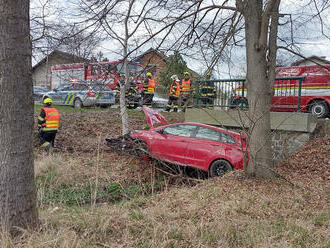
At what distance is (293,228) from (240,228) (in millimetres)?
708

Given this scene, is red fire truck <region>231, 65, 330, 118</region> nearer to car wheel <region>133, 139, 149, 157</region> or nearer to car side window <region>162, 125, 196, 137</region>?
car side window <region>162, 125, 196, 137</region>

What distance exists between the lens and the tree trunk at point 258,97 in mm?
6680

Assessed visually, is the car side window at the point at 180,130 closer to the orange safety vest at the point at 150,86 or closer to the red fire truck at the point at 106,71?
the red fire truck at the point at 106,71

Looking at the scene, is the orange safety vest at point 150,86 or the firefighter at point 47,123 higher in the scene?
the orange safety vest at point 150,86

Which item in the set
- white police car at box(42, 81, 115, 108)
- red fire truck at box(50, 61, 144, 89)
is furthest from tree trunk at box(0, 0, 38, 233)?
white police car at box(42, 81, 115, 108)

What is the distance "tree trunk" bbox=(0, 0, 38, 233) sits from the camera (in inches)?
130

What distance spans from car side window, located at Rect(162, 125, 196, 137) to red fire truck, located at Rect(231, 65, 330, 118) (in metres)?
2.59

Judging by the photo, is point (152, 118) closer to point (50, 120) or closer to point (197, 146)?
point (197, 146)

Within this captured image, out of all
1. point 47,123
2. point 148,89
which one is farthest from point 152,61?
point 148,89

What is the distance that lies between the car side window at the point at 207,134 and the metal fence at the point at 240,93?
1.44 metres

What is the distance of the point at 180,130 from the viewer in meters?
8.70

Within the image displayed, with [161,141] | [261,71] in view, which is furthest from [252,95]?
[161,141]

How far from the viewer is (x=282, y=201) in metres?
5.34

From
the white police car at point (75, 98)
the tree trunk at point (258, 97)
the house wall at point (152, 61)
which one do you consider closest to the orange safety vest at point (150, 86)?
the white police car at point (75, 98)
